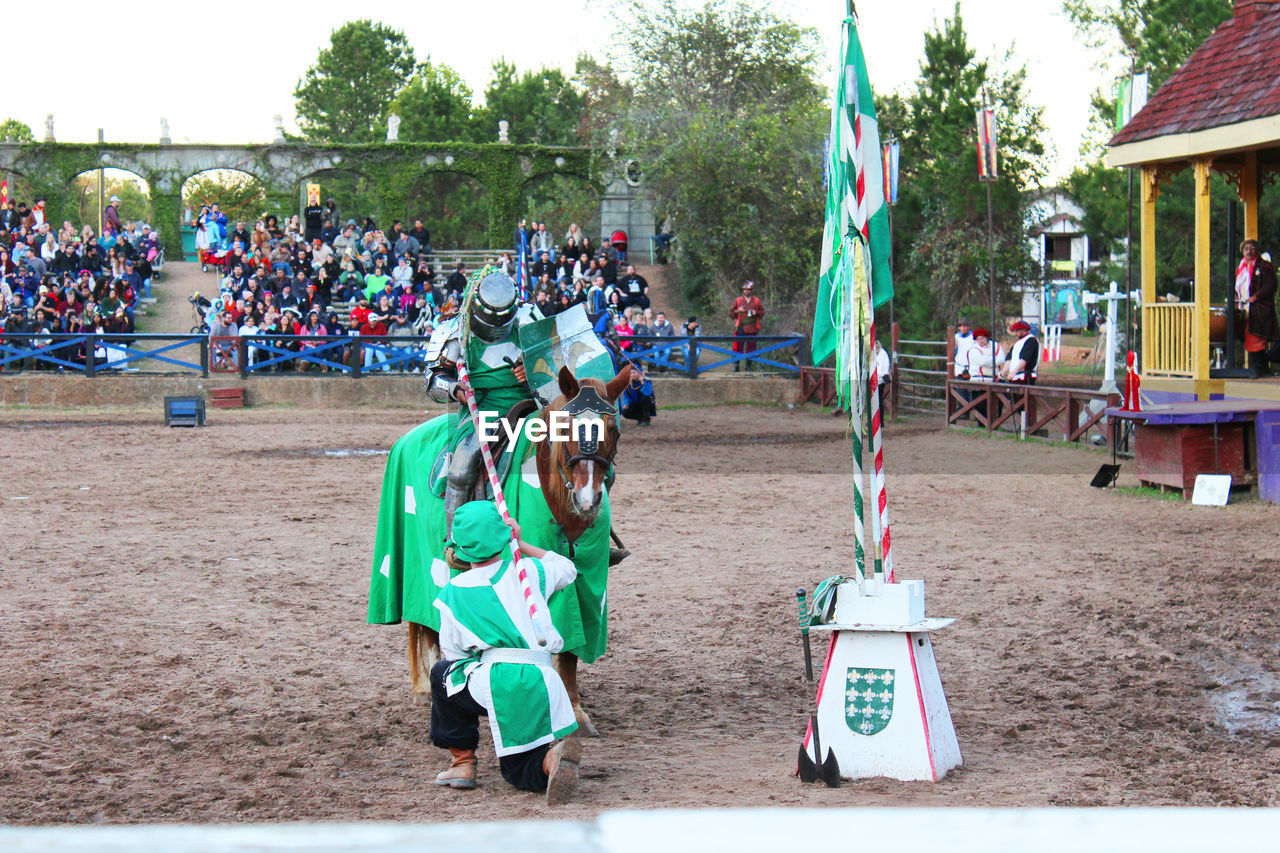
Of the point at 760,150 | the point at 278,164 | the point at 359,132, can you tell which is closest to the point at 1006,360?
the point at 760,150

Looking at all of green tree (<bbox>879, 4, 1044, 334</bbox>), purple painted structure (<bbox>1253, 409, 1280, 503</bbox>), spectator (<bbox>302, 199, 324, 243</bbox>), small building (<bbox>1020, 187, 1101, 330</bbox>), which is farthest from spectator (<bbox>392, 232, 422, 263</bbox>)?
purple painted structure (<bbox>1253, 409, 1280, 503</bbox>)

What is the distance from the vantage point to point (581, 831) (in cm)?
108

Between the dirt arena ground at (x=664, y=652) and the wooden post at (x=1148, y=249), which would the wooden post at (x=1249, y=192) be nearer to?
the wooden post at (x=1148, y=249)

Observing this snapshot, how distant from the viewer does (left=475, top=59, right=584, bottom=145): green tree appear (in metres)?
62.7

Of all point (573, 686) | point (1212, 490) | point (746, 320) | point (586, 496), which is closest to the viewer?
point (586, 496)

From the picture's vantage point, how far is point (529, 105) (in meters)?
64.6

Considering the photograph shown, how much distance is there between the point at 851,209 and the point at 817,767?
2176mm

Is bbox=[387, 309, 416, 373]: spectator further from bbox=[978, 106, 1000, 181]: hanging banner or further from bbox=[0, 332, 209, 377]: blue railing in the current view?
bbox=[978, 106, 1000, 181]: hanging banner

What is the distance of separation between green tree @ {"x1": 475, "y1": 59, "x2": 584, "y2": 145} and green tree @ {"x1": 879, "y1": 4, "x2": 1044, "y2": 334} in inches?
1294

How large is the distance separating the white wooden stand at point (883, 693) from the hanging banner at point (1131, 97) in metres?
14.8

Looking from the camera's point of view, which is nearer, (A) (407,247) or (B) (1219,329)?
(B) (1219,329)

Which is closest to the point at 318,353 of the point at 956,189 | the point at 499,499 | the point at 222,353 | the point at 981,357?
the point at 222,353

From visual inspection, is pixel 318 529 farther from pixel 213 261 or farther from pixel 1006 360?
pixel 213 261

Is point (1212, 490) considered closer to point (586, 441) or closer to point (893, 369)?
point (586, 441)
